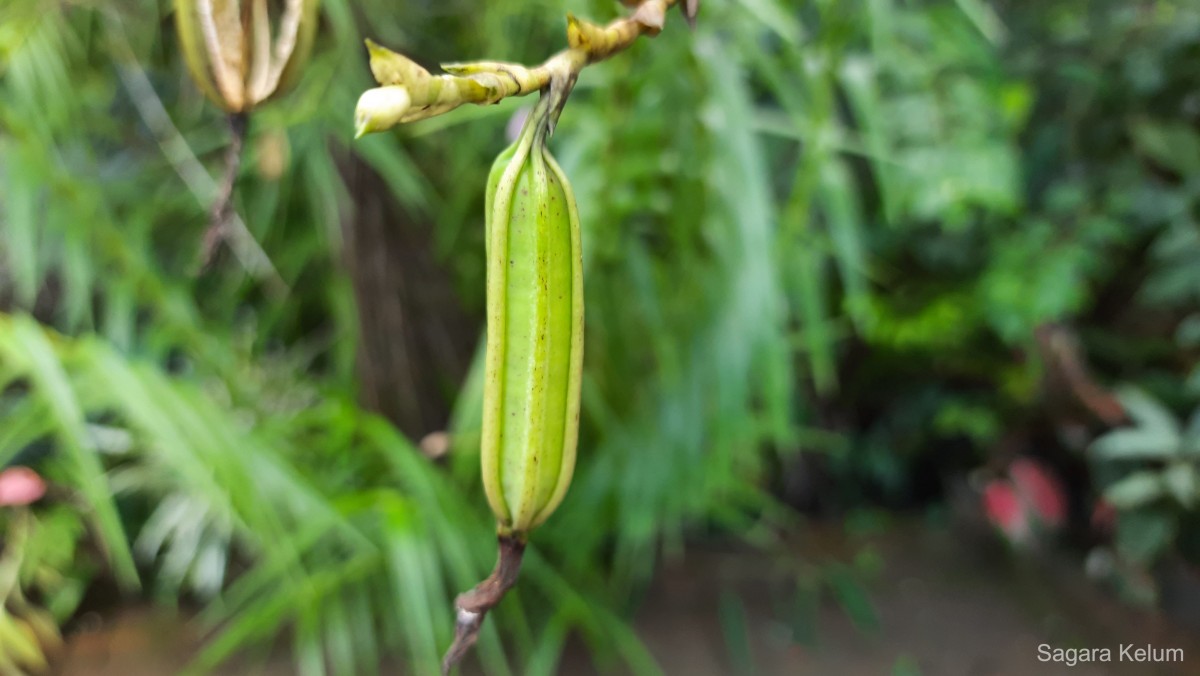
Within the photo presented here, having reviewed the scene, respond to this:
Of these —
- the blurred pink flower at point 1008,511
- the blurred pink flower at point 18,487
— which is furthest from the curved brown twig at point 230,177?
the blurred pink flower at point 1008,511

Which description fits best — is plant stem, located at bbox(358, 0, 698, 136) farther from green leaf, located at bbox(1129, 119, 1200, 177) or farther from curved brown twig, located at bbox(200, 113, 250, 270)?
green leaf, located at bbox(1129, 119, 1200, 177)

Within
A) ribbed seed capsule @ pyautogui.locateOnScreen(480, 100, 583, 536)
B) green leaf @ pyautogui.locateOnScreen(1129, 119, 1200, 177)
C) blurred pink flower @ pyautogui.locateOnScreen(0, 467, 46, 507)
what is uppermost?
ribbed seed capsule @ pyautogui.locateOnScreen(480, 100, 583, 536)

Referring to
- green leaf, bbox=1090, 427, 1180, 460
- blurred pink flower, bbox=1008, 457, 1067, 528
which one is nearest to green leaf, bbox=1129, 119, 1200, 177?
green leaf, bbox=1090, 427, 1180, 460

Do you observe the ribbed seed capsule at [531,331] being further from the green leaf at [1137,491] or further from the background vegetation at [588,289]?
the green leaf at [1137,491]

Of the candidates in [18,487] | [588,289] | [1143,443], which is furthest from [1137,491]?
[18,487]

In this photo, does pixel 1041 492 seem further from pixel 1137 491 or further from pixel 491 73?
pixel 491 73

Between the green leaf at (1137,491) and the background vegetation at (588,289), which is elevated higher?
the background vegetation at (588,289)
